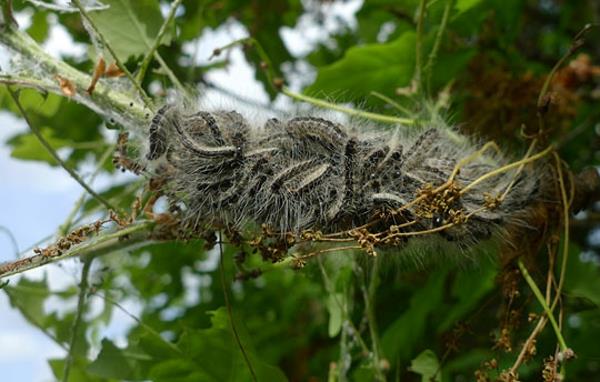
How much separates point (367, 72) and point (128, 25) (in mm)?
822

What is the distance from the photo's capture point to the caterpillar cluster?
5.64ft

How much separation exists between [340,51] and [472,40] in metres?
1.11

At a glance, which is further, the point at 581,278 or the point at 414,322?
the point at 414,322

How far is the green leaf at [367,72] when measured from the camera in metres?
2.61

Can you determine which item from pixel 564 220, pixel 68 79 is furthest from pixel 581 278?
pixel 68 79

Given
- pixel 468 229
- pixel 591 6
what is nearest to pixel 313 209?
pixel 468 229

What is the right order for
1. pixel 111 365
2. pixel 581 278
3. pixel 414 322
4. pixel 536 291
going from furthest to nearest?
pixel 414 322, pixel 111 365, pixel 581 278, pixel 536 291

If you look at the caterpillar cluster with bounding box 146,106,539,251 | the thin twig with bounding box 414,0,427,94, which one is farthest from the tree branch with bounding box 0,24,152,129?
the thin twig with bounding box 414,0,427,94

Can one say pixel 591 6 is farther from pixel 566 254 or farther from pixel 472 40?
pixel 566 254

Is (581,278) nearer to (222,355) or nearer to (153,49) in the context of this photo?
(222,355)

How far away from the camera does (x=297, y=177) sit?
1739 millimetres

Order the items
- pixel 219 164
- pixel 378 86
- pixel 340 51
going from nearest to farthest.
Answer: pixel 219 164 < pixel 378 86 < pixel 340 51

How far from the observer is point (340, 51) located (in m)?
4.14

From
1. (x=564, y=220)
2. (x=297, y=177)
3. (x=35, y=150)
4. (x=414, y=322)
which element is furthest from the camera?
(x=35, y=150)
